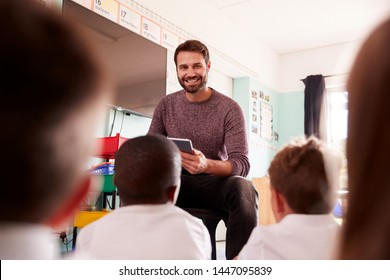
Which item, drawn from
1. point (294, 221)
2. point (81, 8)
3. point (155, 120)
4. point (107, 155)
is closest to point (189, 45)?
point (155, 120)

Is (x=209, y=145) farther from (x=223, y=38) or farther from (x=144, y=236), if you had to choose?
(x=223, y=38)

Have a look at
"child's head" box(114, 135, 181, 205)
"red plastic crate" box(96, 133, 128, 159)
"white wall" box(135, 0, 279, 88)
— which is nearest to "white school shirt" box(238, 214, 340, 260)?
"child's head" box(114, 135, 181, 205)

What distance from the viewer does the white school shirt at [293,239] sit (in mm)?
838

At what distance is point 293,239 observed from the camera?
854 mm

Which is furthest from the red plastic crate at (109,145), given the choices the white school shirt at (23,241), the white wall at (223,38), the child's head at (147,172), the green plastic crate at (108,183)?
the white school shirt at (23,241)

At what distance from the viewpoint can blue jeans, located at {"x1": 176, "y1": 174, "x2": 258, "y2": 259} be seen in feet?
4.71

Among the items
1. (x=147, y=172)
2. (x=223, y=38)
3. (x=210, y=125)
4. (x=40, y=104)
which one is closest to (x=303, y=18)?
(x=223, y=38)

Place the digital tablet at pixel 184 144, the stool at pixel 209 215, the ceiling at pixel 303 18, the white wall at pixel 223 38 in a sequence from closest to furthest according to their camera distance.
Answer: the digital tablet at pixel 184 144 < the stool at pixel 209 215 < the white wall at pixel 223 38 < the ceiling at pixel 303 18

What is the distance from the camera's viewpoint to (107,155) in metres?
2.13

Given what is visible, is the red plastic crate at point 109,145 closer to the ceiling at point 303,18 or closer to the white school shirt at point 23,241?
the white school shirt at point 23,241

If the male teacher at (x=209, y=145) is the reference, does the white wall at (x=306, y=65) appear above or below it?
above

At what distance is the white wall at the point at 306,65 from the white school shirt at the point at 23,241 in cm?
494

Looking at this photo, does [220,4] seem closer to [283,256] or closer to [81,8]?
[81,8]

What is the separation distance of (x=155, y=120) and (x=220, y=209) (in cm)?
55
